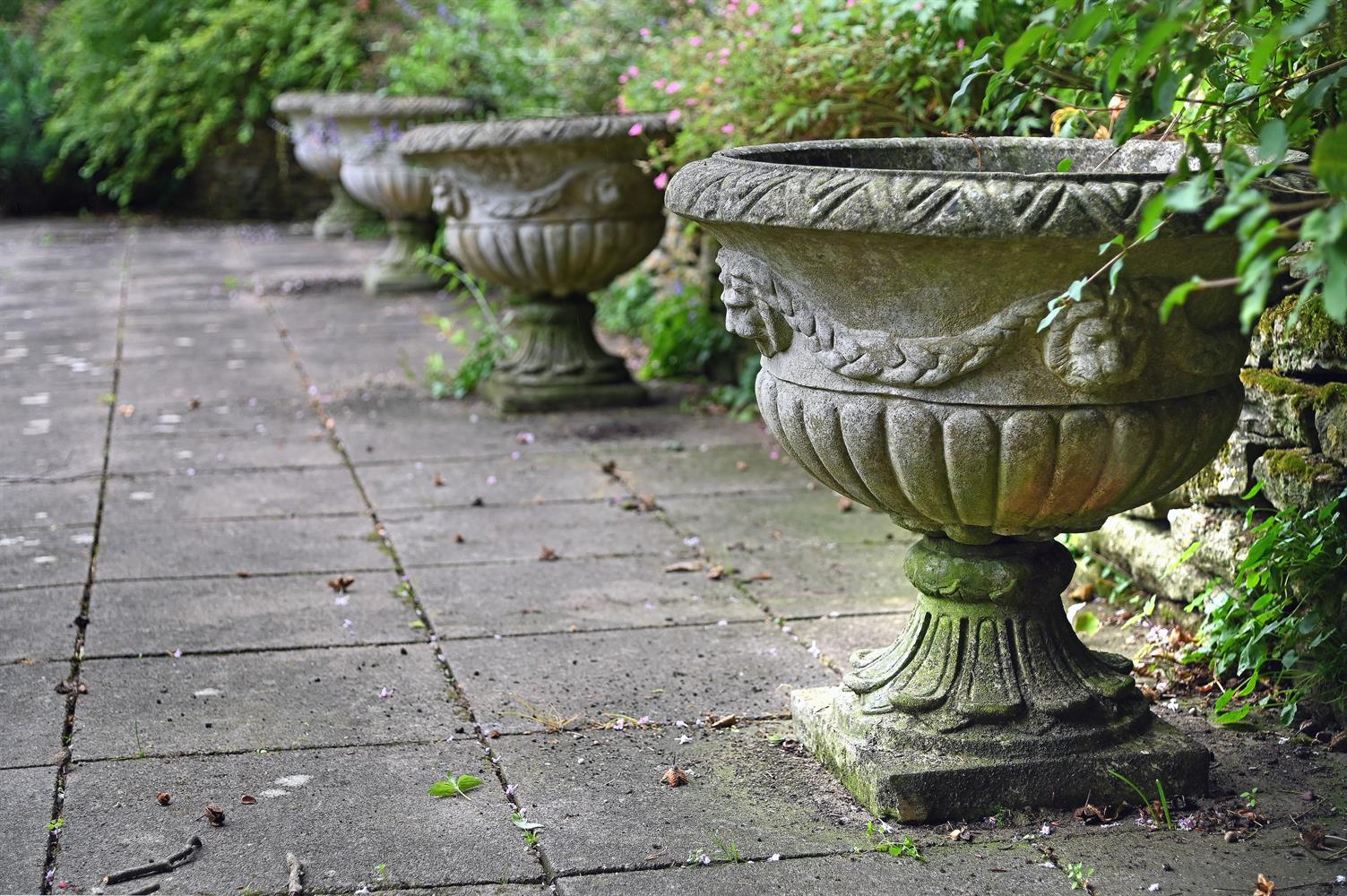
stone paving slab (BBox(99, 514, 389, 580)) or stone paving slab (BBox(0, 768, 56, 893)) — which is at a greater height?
stone paving slab (BBox(0, 768, 56, 893))

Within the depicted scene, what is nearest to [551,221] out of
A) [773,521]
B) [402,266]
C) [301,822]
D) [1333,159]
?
[773,521]

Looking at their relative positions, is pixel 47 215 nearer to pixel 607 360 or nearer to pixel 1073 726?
pixel 607 360

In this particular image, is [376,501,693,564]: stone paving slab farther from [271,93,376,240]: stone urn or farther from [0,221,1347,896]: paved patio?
[271,93,376,240]: stone urn

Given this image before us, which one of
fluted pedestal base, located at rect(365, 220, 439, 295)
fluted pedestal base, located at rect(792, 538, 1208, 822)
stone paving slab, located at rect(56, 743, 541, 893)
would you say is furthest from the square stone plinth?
fluted pedestal base, located at rect(365, 220, 439, 295)

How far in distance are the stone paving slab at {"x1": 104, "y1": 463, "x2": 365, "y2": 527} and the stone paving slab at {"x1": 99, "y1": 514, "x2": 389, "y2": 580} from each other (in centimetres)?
9

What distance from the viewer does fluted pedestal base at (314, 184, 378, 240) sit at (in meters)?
12.9

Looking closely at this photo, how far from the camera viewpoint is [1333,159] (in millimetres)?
1534

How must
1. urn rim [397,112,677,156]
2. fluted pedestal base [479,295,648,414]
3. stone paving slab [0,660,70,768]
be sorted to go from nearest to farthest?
stone paving slab [0,660,70,768] → urn rim [397,112,677,156] → fluted pedestal base [479,295,648,414]

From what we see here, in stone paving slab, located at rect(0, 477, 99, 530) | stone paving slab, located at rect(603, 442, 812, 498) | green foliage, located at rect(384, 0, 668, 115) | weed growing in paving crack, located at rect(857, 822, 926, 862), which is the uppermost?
green foliage, located at rect(384, 0, 668, 115)

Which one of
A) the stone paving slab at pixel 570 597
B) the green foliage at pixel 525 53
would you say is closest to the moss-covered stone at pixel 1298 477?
the stone paving slab at pixel 570 597

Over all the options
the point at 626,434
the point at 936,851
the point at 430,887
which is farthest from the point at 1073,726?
the point at 626,434

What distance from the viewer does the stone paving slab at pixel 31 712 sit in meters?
2.80

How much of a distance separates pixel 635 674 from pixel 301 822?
0.92 metres

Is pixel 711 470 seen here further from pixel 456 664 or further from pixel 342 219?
pixel 342 219
